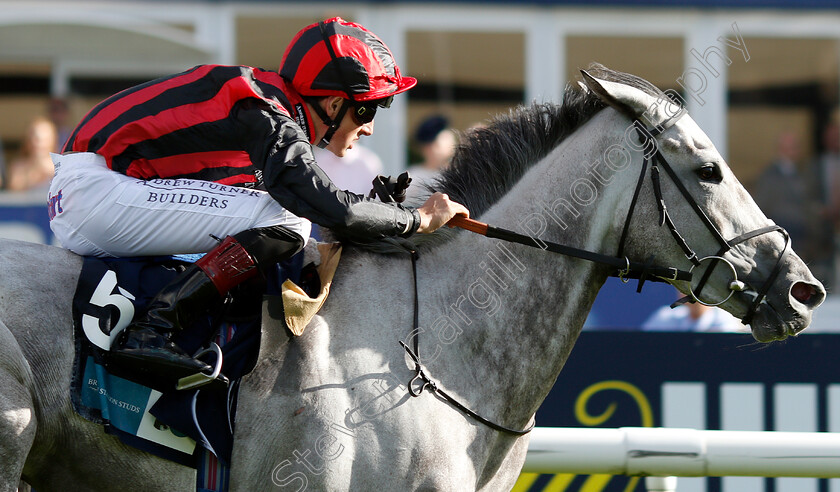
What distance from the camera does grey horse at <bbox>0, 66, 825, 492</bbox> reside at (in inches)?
110

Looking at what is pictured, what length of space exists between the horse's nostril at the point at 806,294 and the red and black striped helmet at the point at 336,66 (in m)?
1.47

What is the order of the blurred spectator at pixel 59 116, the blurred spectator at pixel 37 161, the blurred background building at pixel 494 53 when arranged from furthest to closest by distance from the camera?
the blurred background building at pixel 494 53 → the blurred spectator at pixel 59 116 → the blurred spectator at pixel 37 161

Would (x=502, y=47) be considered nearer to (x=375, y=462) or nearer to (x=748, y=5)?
(x=748, y=5)

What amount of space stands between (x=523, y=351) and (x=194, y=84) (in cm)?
136

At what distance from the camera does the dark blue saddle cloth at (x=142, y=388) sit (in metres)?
2.79

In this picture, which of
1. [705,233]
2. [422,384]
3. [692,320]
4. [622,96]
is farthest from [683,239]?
[692,320]

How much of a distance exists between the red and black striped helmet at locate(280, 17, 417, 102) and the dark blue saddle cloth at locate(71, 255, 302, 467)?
80 centimetres

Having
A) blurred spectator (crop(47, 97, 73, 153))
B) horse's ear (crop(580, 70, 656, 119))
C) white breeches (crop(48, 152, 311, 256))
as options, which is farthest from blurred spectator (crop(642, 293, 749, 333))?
blurred spectator (crop(47, 97, 73, 153))

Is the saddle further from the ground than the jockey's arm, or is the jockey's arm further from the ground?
the jockey's arm

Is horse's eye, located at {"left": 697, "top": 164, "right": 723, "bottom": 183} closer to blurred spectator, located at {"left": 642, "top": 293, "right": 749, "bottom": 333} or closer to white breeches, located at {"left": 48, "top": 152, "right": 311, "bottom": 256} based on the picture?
white breeches, located at {"left": 48, "top": 152, "right": 311, "bottom": 256}

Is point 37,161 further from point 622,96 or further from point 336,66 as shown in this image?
point 622,96

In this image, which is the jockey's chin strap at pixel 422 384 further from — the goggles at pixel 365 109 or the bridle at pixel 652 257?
the goggles at pixel 365 109

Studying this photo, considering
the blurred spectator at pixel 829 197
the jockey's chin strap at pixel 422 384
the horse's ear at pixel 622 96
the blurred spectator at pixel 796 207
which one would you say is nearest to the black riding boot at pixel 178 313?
the jockey's chin strap at pixel 422 384

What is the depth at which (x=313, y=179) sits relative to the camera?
2.79 metres
